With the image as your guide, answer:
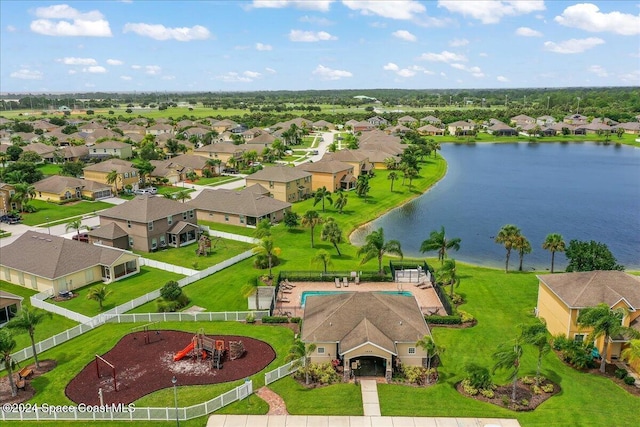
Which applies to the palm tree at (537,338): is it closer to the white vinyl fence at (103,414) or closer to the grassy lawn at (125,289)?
the white vinyl fence at (103,414)

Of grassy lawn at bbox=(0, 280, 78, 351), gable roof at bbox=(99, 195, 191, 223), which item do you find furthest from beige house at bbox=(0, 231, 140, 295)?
gable roof at bbox=(99, 195, 191, 223)

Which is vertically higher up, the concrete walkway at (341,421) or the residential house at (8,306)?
the residential house at (8,306)

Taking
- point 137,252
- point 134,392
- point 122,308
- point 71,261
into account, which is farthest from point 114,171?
point 134,392

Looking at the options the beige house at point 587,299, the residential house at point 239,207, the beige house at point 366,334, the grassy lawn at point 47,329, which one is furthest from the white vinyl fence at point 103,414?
the residential house at point 239,207

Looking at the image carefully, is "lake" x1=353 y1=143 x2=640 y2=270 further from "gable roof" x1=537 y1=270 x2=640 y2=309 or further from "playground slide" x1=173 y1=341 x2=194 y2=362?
"playground slide" x1=173 y1=341 x2=194 y2=362

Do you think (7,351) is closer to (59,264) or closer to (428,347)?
(59,264)

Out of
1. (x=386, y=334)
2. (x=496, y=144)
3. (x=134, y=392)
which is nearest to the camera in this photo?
(x=134, y=392)

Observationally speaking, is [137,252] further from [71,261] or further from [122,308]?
[122,308]
